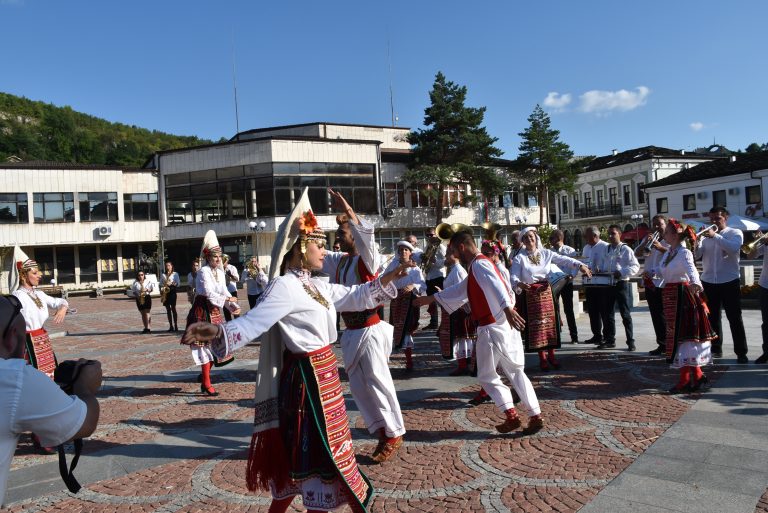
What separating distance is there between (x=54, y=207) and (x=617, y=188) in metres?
48.8

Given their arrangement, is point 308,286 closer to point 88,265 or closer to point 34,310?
point 34,310

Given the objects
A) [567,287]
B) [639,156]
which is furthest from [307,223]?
[639,156]

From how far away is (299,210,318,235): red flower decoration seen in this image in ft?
12.0

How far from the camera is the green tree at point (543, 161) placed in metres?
47.2

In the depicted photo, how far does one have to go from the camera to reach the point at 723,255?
8.22 meters

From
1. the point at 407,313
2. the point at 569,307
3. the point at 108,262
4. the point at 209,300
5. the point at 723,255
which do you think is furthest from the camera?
the point at 108,262

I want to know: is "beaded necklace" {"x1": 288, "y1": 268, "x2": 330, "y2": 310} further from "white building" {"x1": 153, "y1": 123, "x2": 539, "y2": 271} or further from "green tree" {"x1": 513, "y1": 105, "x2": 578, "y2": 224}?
"green tree" {"x1": 513, "y1": 105, "x2": 578, "y2": 224}

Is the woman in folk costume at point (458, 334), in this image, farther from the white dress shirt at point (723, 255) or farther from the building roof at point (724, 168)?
the building roof at point (724, 168)

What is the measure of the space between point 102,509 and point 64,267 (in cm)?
4131

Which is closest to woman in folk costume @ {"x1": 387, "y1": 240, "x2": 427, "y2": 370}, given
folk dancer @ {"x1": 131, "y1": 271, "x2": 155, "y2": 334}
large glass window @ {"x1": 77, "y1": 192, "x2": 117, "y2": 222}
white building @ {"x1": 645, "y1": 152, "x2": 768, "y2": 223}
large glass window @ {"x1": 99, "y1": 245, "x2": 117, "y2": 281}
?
folk dancer @ {"x1": 131, "y1": 271, "x2": 155, "y2": 334}

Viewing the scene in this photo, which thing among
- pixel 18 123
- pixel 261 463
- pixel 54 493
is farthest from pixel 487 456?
pixel 18 123

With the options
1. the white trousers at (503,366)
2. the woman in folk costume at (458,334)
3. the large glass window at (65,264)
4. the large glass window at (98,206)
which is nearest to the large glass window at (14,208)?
the large glass window at (65,264)

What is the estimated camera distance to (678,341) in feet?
21.5

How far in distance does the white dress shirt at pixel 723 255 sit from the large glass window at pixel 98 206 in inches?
1576
